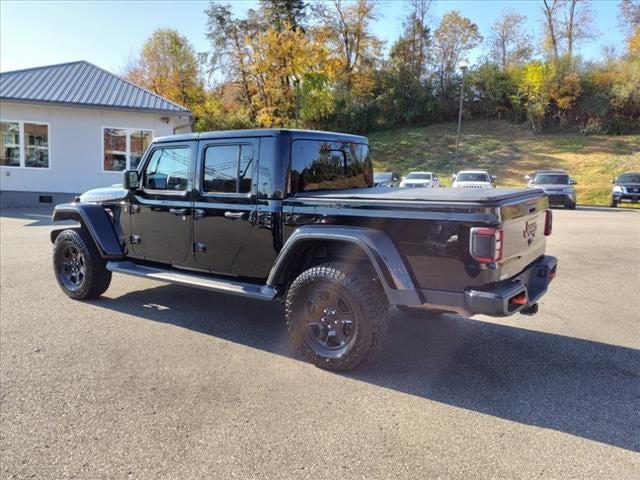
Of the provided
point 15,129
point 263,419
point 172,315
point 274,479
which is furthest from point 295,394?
point 15,129

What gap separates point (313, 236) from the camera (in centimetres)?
385

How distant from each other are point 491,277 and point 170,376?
251 cm

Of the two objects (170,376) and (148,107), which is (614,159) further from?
(170,376)

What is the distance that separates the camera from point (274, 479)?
255 cm

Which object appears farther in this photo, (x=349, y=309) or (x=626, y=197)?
(x=626, y=197)

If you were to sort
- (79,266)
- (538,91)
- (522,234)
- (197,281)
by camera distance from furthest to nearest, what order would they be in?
(538,91)
(79,266)
(197,281)
(522,234)

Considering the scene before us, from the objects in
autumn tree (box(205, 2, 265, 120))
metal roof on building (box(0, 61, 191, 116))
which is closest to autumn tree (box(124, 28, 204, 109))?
autumn tree (box(205, 2, 265, 120))

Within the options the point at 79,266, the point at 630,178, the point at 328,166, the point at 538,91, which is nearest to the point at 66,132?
the point at 79,266

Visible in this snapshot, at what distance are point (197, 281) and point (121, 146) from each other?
14.8 m

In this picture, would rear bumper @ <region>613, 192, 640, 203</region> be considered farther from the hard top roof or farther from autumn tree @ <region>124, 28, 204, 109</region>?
autumn tree @ <region>124, 28, 204, 109</region>

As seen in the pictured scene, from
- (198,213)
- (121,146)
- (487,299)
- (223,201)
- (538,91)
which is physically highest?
(538,91)

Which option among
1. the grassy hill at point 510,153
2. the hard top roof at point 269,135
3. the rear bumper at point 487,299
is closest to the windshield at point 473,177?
the grassy hill at point 510,153

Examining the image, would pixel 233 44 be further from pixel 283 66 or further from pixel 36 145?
pixel 36 145

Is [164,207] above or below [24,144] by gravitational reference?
below
